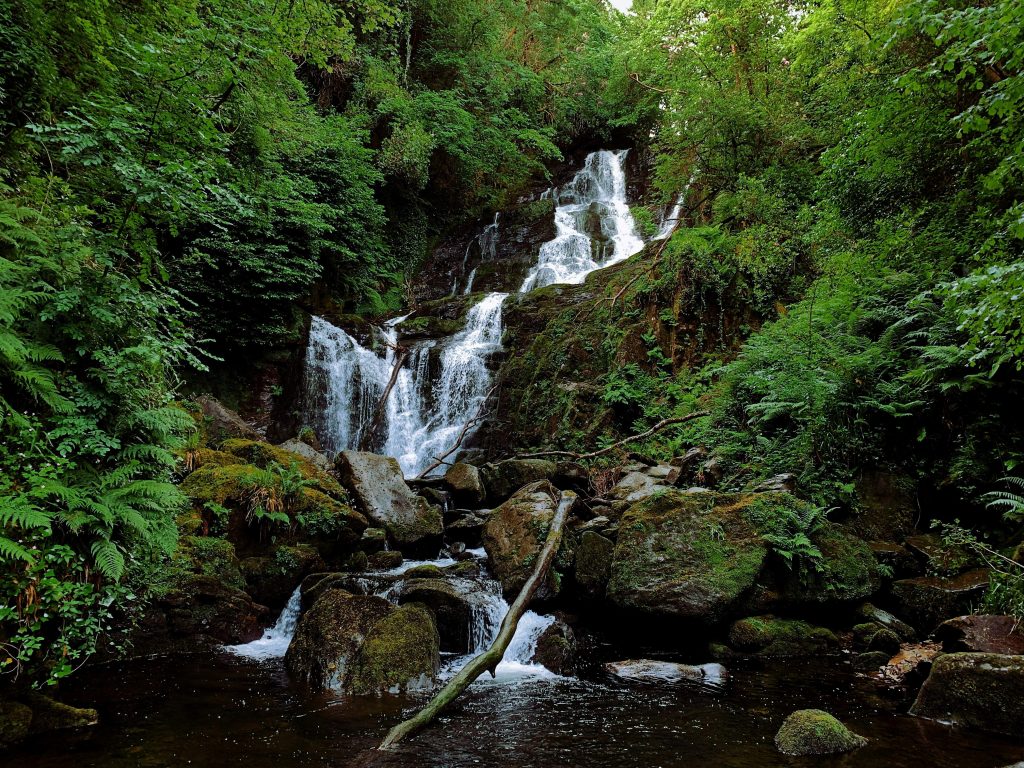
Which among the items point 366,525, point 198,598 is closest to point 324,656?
point 198,598

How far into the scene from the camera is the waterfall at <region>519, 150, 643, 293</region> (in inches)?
818

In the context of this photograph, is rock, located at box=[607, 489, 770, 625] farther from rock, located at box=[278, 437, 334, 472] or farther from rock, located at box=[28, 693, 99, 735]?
rock, located at box=[278, 437, 334, 472]

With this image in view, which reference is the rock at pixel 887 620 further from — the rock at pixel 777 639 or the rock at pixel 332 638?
the rock at pixel 332 638

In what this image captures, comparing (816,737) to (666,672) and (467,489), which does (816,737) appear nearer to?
(666,672)

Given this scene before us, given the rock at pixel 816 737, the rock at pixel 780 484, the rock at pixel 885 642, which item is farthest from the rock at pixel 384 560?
the rock at pixel 885 642

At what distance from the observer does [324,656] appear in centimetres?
540

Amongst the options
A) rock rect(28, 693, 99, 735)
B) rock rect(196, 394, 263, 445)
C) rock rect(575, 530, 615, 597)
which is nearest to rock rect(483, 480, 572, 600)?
rock rect(575, 530, 615, 597)

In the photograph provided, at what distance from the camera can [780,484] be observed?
7496mm

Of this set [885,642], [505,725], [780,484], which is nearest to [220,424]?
[505,725]

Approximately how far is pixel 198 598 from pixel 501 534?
393cm

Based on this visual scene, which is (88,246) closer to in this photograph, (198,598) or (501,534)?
(198,598)

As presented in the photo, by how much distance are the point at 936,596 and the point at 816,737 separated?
10.7 feet

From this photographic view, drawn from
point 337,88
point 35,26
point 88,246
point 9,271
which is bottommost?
point 9,271

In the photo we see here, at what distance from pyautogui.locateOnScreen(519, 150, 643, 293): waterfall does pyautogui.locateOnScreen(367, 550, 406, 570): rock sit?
1295cm
